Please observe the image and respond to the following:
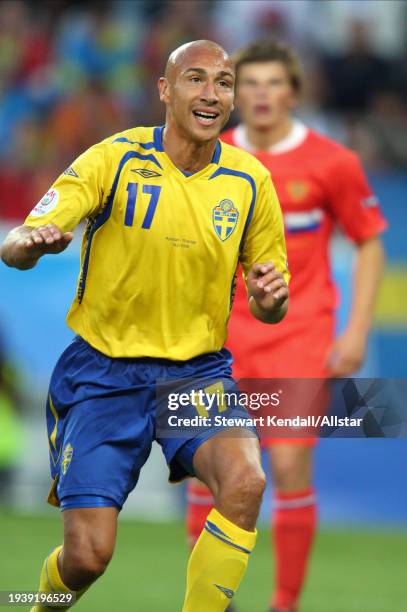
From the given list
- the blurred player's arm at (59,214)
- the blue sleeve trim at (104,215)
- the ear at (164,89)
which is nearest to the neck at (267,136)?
the ear at (164,89)

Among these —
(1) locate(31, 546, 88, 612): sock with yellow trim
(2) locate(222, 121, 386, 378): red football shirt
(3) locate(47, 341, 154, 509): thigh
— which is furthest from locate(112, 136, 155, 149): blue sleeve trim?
(2) locate(222, 121, 386, 378): red football shirt

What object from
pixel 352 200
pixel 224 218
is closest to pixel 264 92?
pixel 352 200

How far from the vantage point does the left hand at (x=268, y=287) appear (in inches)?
186

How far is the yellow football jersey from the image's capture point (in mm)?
4844

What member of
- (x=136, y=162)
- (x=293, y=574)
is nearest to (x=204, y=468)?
(x=136, y=162)

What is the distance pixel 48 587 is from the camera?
4922 mm

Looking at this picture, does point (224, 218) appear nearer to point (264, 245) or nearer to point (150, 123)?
point (264, 245)

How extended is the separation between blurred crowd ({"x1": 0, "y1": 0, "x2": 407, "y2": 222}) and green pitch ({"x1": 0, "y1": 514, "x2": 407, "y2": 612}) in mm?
2987

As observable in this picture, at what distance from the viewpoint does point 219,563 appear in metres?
4.67

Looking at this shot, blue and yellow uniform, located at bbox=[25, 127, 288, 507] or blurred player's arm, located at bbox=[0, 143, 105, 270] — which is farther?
blue and yellow uniform, located at bbox=[25, 127, 288, 507]

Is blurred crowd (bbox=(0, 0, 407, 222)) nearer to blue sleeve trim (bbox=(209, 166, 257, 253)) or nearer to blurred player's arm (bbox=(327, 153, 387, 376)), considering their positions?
blurred player's arm (bbox=(327, 153, 387, 376))

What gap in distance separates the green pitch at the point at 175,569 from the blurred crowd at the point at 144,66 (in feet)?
9.80

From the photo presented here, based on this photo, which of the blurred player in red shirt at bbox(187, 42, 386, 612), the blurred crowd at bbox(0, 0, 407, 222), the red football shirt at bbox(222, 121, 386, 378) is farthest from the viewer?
the blurred crowd at bbox(0, 0, 407, 222)

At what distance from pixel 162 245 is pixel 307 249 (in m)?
2.00
